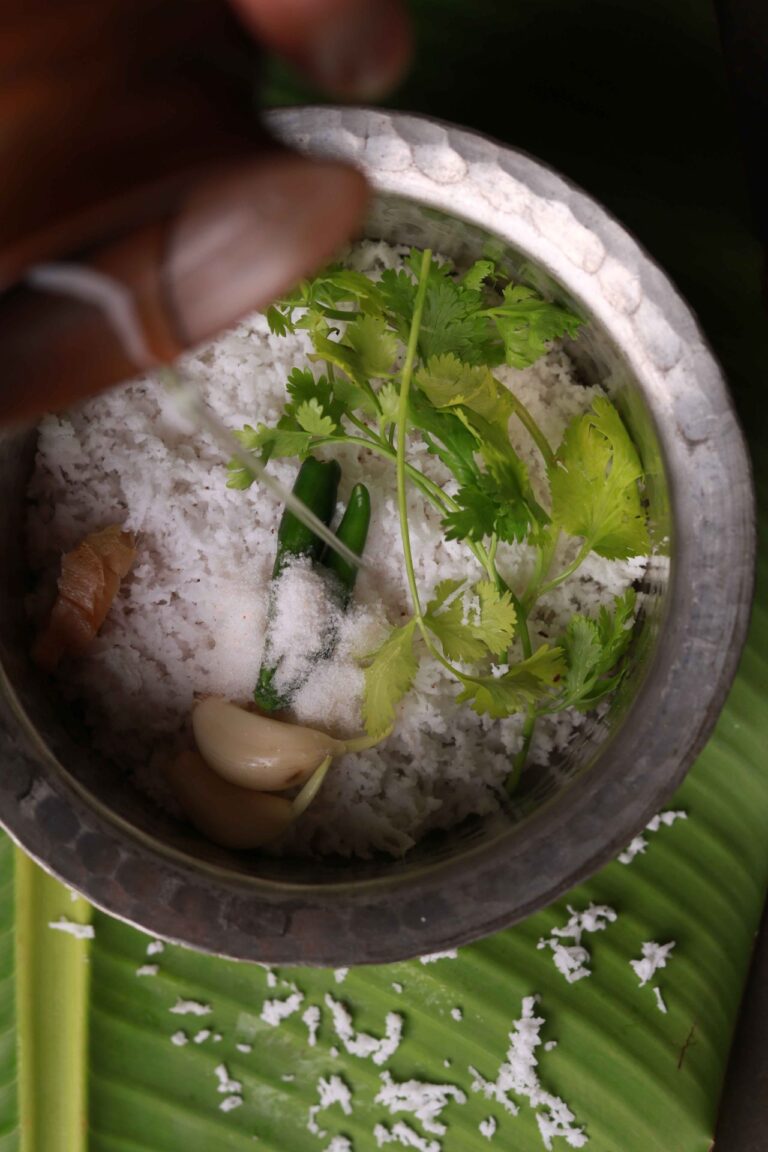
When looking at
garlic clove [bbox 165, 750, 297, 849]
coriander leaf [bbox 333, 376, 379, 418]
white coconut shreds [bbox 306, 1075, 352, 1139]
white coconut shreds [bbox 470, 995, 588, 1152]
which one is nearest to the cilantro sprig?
coriander leaf [bbox 333, 376, 379, 418]

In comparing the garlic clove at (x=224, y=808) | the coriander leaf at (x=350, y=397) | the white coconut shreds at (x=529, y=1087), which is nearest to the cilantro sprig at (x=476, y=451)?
the coriander leaf at (x=350, y=397)

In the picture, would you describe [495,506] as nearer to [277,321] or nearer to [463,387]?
[463,387]

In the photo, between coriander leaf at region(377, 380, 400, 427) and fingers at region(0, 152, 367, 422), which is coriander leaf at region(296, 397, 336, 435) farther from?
fingers at region(0, 152, 367, 422)

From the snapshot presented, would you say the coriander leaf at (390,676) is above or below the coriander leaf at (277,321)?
below

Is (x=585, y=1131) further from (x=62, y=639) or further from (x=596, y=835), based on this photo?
(x=62, y=639)

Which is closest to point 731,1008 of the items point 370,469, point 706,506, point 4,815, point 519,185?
point 706,506

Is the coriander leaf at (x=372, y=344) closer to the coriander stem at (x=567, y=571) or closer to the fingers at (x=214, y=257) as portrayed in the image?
the coriander stem at (x=567, y=571)
